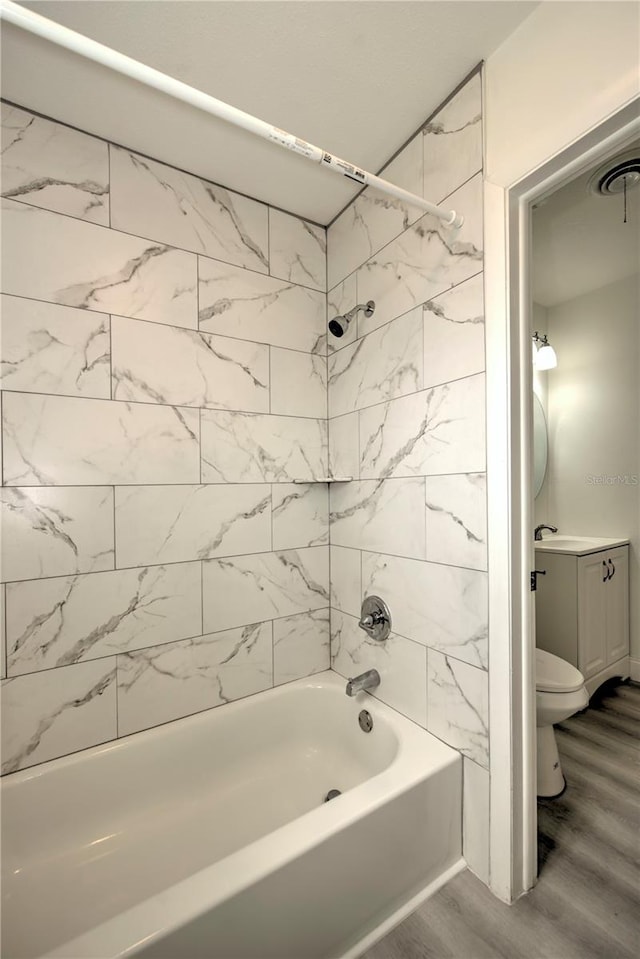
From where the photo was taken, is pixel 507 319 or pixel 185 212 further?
pixel 185 212

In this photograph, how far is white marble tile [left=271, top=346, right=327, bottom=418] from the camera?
1.91 meters

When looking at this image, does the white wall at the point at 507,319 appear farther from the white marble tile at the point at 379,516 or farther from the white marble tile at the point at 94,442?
the white marble tile at the point at 94,442

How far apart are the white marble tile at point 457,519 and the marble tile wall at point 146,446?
2.25 ft

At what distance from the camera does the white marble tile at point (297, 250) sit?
192 cm

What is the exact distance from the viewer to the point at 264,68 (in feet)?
4.28

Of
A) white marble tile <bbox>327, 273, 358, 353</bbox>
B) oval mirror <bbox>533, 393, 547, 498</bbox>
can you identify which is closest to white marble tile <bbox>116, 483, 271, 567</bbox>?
white marble tile <bbox>327, 273, 358, 353</bbox>

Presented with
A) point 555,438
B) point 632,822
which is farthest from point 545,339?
point 632,822

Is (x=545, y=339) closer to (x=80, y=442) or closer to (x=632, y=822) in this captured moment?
(x=632, y=822)

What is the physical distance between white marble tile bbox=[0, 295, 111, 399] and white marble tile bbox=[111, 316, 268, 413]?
0.06 meters

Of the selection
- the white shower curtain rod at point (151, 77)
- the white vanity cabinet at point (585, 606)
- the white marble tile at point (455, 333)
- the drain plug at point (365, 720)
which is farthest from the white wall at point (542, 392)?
the white shower curtain rod at point (151, 77)

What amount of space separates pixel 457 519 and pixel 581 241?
1980mm

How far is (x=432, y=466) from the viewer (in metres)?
1.49

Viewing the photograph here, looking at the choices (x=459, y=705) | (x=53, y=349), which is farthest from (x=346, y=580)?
(x=53, y=349)

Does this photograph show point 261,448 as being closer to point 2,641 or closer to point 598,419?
point 2,641
